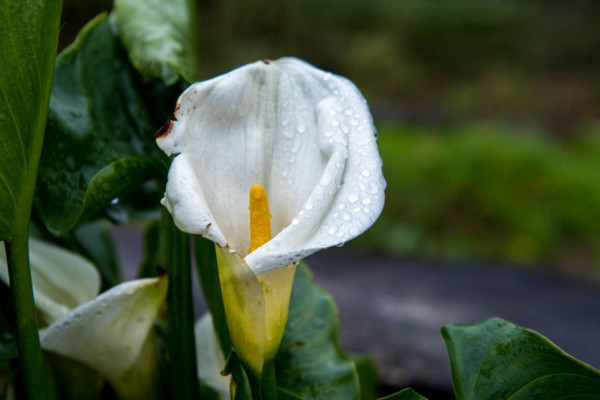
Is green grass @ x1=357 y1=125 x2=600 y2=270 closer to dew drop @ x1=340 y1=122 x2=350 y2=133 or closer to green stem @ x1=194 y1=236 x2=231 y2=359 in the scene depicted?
green stem @ x1=194 y1=236 x2=231 y2=359

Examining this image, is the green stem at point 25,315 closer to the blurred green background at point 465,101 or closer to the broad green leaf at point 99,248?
the broad green leaf at point 99,248

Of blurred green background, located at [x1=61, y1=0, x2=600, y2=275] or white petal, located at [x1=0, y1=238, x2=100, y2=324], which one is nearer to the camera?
white petal, located at [x1=0, y1=238, x2=100, y2=324]

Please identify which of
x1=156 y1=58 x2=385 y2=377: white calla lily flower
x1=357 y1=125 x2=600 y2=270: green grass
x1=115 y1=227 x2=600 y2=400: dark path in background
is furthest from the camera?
x1=357 y1=125 x2=600 y2=270: green grass

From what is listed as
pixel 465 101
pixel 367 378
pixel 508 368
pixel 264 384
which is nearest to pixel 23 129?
pixel 264 384

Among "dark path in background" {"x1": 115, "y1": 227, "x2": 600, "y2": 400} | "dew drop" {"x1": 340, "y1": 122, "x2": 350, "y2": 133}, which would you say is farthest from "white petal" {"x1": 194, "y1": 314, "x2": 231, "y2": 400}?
"dark path in background" {"x1": 115, "y1": 227, "x2": 600, "y2": 400}

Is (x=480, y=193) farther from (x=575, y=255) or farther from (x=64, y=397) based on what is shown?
(x=64, y=397)

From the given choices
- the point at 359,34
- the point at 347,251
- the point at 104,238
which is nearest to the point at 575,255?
the point at 347,251
